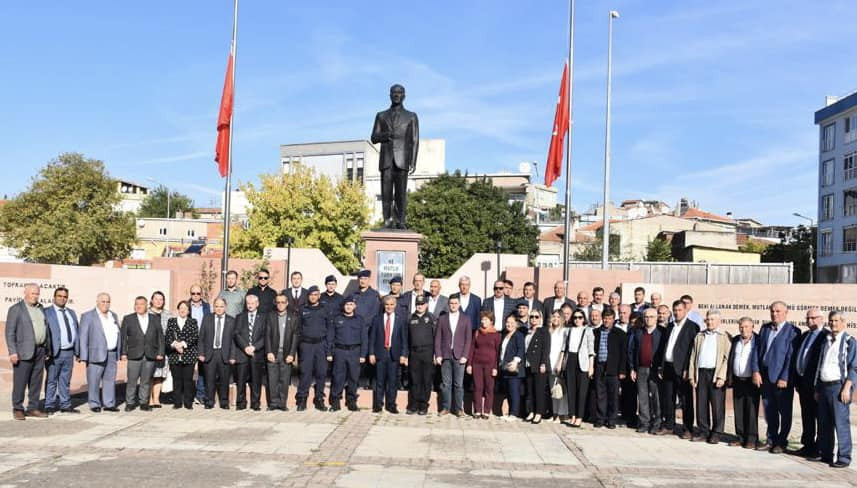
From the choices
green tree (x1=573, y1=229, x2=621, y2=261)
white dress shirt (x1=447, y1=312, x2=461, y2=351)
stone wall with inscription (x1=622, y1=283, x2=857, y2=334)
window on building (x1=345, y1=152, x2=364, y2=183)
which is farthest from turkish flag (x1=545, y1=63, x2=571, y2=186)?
window on building (x1=345, y1=152, x2=364, y2=183)

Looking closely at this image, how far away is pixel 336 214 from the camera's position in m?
37.7

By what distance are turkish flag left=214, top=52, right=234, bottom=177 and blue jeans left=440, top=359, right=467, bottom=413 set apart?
7.71 m

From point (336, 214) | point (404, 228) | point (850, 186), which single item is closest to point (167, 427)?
point (404, 228)

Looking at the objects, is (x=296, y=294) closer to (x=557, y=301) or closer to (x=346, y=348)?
(x=346, y=348)

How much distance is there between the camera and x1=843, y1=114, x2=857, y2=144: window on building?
165ft

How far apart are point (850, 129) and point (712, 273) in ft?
100

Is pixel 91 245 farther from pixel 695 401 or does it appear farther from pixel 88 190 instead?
pixel 695 401

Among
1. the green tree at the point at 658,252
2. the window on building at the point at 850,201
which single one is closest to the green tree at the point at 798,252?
the window on building at the point at 850,201

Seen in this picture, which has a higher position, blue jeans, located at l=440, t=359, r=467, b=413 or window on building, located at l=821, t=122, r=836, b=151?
window on building, located at l=821, t=122, r=836, b=151

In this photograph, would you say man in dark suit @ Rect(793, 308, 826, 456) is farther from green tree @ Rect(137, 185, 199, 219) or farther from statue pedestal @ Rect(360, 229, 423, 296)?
green tree @ Rect(137, 185, 199, 219)

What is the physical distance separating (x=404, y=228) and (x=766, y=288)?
7230 millimetres

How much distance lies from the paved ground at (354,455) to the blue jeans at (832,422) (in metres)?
0.31

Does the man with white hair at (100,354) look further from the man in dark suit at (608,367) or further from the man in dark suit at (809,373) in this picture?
the man in dark suit at (809,373)

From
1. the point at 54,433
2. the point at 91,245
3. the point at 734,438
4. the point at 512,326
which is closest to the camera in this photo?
the point at 54,433
